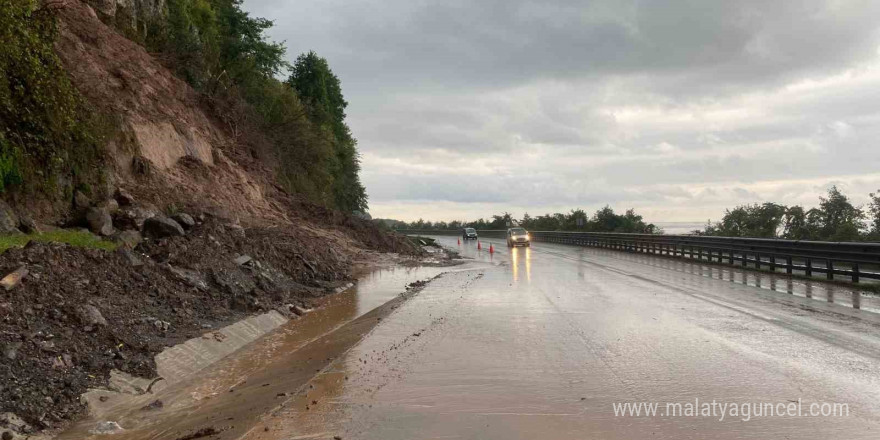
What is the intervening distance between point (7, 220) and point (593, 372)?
34.9 ft

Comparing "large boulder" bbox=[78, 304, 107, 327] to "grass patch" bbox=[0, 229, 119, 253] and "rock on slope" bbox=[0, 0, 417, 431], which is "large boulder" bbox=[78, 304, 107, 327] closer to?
"rock on slope" bbox=[0, 0, 417, 431]

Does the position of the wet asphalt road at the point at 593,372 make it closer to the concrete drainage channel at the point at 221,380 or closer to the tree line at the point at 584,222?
the concrete drainage channel at the point at 221,380

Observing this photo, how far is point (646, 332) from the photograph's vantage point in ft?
31.2

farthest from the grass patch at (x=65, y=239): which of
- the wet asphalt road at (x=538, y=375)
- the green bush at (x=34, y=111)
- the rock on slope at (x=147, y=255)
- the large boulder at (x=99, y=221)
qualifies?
the wet asphalt road at (x=538, y=375)

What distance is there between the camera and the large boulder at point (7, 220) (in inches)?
417

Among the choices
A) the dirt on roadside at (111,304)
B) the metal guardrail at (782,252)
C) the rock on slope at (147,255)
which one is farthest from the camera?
the metal guardrail at (782,252)

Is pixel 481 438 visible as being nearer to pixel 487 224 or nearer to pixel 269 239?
pixel 269 239

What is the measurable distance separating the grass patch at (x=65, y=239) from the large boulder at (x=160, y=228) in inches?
65.3

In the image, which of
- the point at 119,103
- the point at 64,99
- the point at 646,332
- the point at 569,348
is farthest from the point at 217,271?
the point at 119,103

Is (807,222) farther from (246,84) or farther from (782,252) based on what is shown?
(246,84)

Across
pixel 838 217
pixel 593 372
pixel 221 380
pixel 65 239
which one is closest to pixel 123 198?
pixel 65 239

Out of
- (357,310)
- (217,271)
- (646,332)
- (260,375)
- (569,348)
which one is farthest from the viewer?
(357,310)

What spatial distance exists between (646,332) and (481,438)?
18.0 feet

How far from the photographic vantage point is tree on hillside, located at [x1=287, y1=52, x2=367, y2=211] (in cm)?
5356
